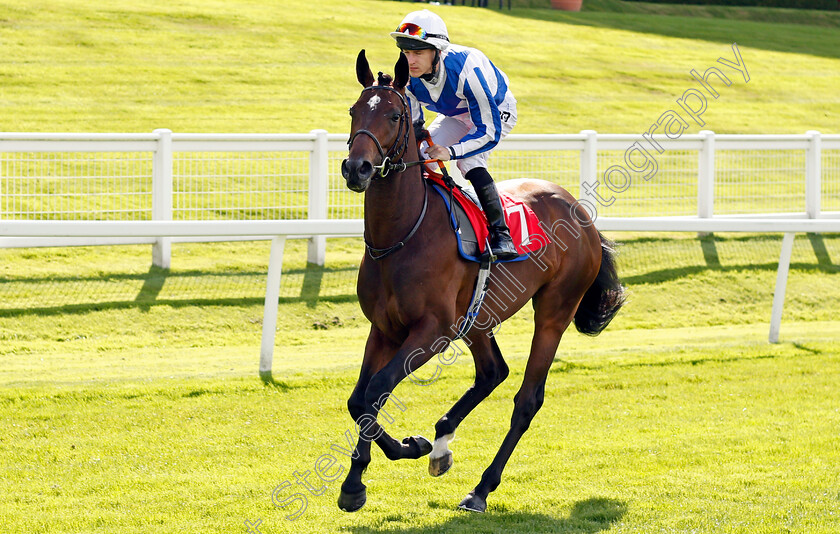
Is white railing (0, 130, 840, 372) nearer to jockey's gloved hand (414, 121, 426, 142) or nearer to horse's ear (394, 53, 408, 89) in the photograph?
jockey's gloved hand (414, 121, 426, 142)

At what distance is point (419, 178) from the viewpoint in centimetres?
430

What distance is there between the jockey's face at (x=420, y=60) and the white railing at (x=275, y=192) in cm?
197

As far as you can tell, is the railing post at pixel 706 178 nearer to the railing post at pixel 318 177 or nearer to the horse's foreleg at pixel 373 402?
the railing post at pixel 318 177

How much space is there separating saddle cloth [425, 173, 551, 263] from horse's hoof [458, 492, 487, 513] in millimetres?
1047

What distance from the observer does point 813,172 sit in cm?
1081

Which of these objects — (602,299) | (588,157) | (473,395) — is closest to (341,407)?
(473,395)

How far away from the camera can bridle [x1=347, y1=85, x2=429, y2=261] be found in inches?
151

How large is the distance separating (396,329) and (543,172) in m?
6.28

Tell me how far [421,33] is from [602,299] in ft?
6.57

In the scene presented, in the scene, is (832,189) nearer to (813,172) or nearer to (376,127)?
(813,172)

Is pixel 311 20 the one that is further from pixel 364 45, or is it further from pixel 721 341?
pixel 721 341

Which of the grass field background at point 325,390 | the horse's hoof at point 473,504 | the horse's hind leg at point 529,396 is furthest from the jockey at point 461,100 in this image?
the grass field background at point 325,390

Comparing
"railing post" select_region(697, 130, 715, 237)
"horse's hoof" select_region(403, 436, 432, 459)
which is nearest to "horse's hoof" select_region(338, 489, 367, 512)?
"horse's hoof" select_region(403, 436, 432, 459)

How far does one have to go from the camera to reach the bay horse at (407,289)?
391 centimetres
